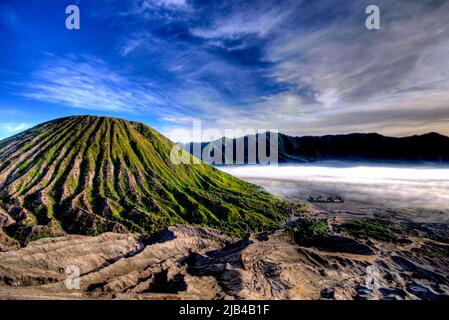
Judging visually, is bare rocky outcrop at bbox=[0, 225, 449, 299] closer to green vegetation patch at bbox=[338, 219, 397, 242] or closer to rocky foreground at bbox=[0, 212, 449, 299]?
rocky foreground at bbox=[0, 212, 449, 299]

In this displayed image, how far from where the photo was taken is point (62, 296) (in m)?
63.9

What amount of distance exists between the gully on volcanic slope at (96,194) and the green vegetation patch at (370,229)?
138 feet

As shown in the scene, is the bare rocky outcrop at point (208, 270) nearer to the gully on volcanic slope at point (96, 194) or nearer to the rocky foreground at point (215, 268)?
the rocky foreground at point (215, 268)

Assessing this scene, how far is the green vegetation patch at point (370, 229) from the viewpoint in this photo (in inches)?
5664

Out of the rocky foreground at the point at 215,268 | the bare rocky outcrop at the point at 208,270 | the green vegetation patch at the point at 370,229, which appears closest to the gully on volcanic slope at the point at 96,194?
the rocky foreground at the point at 215,268

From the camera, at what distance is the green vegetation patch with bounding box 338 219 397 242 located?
144 metres

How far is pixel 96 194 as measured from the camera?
14425cm

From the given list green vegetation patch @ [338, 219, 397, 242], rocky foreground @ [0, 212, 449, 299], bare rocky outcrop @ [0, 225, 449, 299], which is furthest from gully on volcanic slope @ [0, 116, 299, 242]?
green vegetation patch @ [338, 219, 397, 242]

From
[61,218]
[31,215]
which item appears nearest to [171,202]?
[61,218]

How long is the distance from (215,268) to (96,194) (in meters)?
92.4

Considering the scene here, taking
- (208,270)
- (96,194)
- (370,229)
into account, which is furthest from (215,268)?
(370,229)

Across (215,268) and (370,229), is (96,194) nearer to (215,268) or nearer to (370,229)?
(215,268)

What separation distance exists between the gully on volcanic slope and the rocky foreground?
17.3m
